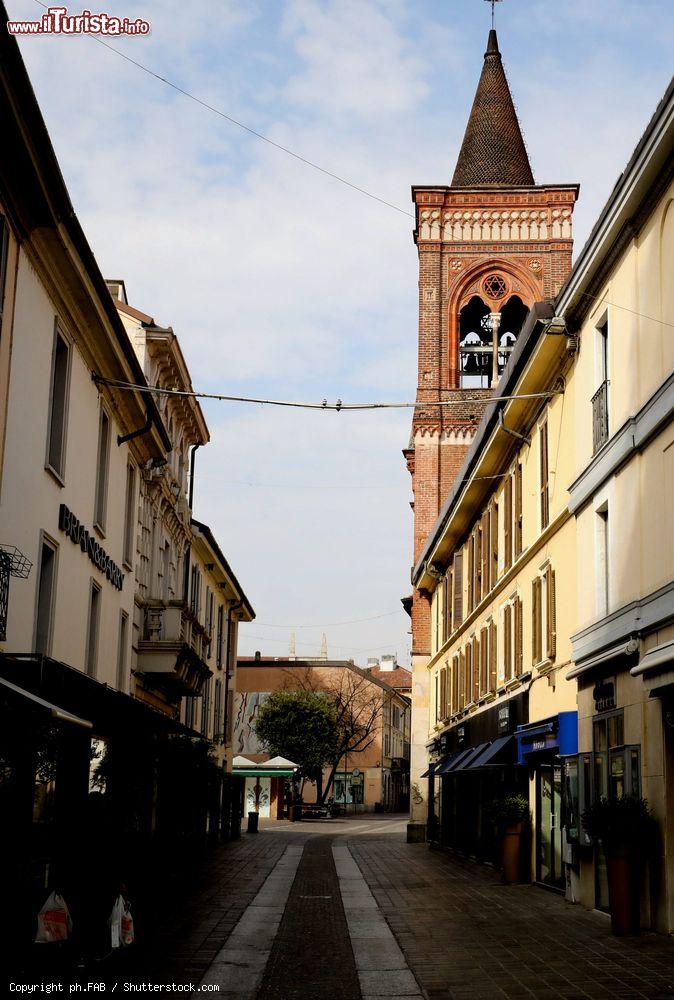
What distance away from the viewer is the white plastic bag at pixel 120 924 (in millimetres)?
10188

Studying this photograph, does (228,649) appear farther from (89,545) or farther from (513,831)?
(89,545)

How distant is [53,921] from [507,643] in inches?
675

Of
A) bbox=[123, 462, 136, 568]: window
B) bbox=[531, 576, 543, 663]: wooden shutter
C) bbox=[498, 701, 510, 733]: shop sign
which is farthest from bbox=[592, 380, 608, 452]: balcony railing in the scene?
bbox=[123, 462, 136, 568]: window

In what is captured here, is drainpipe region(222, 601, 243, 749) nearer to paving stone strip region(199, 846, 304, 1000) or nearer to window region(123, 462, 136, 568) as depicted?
window region(123, 462, 136, 568)

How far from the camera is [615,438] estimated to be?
51.9 ft

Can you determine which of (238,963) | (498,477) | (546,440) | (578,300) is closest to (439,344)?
(498,477)

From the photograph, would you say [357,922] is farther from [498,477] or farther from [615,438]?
[498,477]

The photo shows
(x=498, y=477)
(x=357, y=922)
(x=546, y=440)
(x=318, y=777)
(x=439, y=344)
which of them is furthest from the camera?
(x=318, y=777)

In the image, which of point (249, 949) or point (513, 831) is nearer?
point (249, 949)

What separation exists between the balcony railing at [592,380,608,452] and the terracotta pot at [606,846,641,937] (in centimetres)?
563

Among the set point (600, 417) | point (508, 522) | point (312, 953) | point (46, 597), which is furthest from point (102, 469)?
point (312, 953)

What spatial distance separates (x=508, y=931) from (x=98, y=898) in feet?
18.6

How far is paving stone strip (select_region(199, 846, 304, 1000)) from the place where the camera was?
397 inches

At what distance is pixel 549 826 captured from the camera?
19.8 meters
